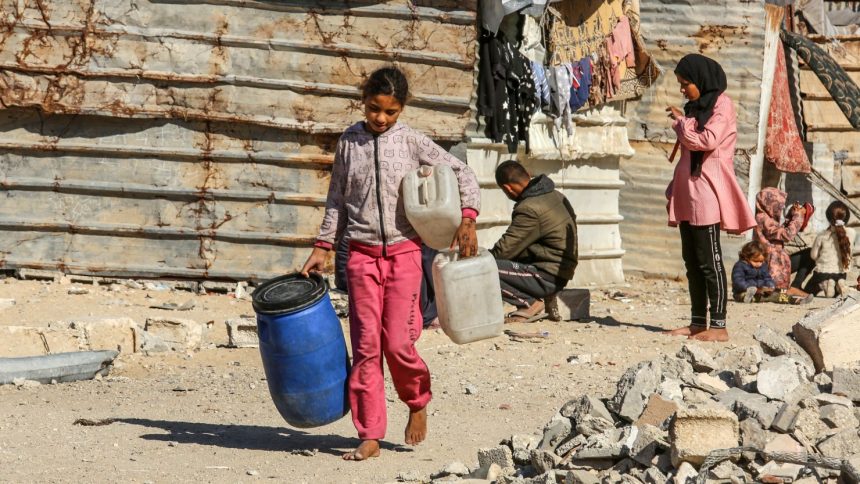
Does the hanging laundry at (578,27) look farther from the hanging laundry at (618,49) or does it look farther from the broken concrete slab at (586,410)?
the broken concrete slab at (586,410)

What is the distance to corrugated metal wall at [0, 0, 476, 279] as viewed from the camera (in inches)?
381

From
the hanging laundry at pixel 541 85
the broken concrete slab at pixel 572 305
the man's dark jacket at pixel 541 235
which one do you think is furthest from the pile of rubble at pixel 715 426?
the hanging laundry at pixel 541 85

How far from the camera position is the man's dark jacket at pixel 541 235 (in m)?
9.11

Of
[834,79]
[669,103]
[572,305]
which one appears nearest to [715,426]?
[572,305]

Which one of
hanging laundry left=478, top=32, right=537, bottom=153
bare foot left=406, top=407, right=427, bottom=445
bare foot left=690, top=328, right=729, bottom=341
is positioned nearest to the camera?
bare foot left=406, top=407, right=427, bottom=445

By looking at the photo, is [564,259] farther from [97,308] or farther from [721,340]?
[97,308]

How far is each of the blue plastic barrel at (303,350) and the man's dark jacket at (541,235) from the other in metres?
4.03

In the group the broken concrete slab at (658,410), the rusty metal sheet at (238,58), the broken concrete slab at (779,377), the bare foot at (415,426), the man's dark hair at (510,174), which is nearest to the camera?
the broken concrete slab at (658,410)

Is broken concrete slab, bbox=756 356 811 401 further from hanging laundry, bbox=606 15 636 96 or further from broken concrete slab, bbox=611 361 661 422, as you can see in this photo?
hanging laundry, bbox=606 15 636 96

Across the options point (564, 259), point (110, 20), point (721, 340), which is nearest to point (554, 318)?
point (564, 259)

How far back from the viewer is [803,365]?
17.5ft

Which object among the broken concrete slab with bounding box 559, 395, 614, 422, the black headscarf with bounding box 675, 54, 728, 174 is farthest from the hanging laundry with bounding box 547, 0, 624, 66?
the broken concrete slab with bounding box 559, 395, 614, 422

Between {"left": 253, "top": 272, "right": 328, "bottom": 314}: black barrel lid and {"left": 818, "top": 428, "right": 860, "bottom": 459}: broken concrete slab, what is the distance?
6.34 ft

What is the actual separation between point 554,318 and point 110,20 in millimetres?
→ 3935
